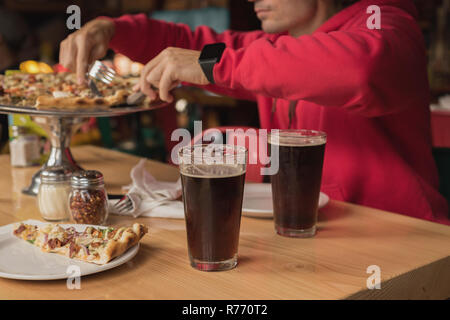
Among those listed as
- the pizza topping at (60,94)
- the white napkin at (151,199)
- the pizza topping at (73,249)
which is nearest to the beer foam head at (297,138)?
the white napkin at (151,199)

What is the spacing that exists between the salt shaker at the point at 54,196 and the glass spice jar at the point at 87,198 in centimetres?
5

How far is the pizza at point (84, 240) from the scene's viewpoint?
715mm

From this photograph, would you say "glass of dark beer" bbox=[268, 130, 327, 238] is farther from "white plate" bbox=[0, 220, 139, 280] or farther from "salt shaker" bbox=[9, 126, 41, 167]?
"salt shaker" bbox=[9, 126, 41, 167]

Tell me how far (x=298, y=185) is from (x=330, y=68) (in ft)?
0.81

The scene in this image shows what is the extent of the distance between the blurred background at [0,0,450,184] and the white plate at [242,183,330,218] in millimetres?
2089

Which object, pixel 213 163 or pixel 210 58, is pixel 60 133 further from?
pixel 213 163

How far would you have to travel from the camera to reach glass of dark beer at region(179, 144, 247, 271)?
2.27 feet

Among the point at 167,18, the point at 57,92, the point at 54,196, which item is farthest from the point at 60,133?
the point at 167,18

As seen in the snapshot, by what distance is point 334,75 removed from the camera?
0.96 metres

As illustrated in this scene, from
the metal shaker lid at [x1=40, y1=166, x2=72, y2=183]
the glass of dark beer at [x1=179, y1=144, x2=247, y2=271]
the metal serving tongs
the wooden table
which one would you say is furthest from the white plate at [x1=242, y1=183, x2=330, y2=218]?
the metal serving tongs

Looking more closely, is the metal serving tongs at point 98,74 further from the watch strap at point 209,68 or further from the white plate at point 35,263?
the white plate at point 35,263

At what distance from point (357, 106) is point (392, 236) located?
282mm
